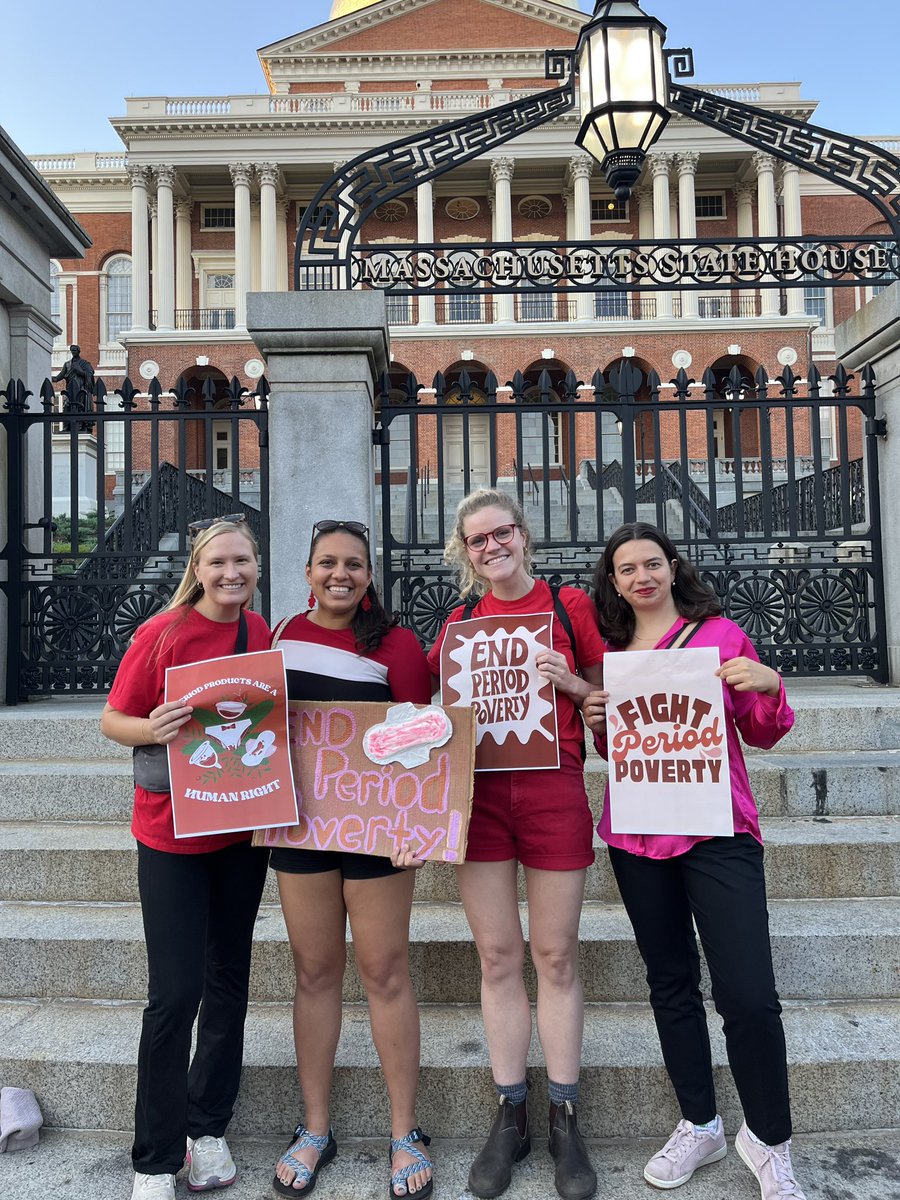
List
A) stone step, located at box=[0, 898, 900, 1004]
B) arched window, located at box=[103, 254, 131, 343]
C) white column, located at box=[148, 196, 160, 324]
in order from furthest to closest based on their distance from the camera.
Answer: arched window, located at box=[103, 254, 131, 343], white column, located at box=[148, 196, 160, 324], stone step, located at box=[0, 898, 900, 1004]

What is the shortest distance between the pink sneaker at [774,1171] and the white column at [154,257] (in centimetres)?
4234

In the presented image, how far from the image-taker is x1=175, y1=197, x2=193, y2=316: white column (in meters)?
42.5

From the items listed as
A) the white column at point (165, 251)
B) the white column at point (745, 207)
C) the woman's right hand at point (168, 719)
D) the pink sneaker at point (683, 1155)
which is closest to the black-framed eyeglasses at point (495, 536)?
the woman's right hand at point (168, 719)

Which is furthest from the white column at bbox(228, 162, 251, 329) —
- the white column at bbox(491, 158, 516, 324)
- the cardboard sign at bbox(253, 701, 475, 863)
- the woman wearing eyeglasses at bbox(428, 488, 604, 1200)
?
the woman wearing eyeglasses at bbox(428, 488, 604, 1200)

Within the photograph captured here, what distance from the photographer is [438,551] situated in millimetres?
6496

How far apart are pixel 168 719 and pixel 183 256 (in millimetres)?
45064

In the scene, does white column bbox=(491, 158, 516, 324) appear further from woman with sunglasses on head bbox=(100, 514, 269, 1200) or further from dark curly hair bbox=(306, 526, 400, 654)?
woman with sunglasses on head bbox=(100, 514, 269, 1200)

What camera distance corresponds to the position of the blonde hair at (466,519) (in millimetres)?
2953

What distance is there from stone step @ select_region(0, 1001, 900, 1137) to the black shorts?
2.86 ft

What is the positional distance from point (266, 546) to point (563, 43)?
47.7m

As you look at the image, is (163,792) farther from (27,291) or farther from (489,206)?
(489,206)

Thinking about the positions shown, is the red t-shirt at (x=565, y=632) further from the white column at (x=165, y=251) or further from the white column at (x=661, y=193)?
the white column at (x=165, y=251)

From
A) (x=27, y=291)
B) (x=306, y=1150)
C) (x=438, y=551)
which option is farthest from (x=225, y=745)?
(x=27, y=291)

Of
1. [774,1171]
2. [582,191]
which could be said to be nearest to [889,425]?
[774,1171]
